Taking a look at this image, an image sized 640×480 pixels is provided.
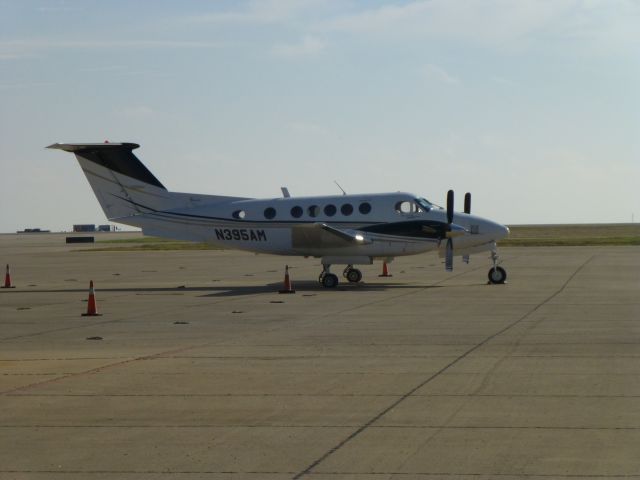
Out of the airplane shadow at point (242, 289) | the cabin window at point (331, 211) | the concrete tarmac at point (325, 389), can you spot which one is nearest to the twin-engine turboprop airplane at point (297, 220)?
the cabin window at point (331, 211)

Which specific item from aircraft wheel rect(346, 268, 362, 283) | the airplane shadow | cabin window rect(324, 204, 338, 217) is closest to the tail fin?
the airplane shadow

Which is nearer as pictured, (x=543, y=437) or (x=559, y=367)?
(x=543, y=437)

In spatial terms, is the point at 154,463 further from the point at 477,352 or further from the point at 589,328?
the point at 589,328

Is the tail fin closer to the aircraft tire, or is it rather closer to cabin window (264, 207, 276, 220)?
cabin window (264, 207, 276, 220)

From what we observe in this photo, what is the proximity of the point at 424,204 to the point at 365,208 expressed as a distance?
6.12ft

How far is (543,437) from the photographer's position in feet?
29.6

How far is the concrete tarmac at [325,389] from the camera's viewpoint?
8328 millimetres

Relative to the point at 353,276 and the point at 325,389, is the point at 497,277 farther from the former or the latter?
the point at 325,389

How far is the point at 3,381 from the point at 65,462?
4748 millimetres

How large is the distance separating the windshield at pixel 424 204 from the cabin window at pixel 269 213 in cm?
463

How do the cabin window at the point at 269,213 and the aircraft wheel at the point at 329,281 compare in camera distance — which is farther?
the cabin window at the point at 269,213

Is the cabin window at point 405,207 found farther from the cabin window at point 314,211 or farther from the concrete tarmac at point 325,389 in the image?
the concrete tarmac at point 325,389

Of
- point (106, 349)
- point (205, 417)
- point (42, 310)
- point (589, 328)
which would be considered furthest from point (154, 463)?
point (42, 310)

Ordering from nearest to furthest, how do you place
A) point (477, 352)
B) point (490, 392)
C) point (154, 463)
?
1. point (154, 463)
2. point (490, 392)
3. point (477, 352)
